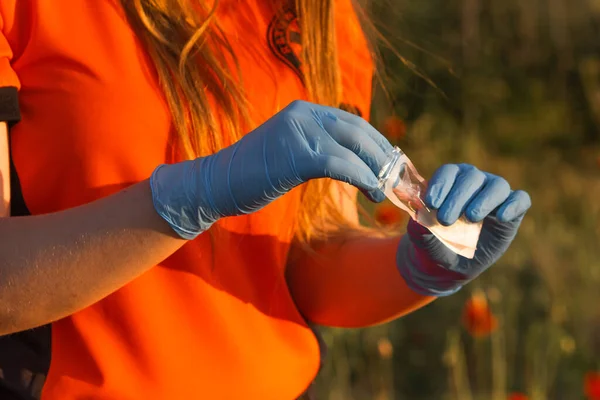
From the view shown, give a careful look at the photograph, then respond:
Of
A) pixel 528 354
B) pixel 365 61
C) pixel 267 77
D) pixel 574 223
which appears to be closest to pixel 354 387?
pixel 528 354

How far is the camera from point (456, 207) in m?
1.14

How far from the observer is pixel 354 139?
1051mm

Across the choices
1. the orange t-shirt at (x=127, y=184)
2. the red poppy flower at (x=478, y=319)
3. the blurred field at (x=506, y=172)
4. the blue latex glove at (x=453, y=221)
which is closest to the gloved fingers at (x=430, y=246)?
the blue latex glove at (x=453, y=221)

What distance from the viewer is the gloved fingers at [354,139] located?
3.45 ft

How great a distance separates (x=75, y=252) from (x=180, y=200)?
144 millimetres

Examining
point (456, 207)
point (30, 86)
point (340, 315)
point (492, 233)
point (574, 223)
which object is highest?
point (30, 86)

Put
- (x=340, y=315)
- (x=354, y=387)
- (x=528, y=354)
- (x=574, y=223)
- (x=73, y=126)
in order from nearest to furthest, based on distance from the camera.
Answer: (x=73, y=126)
(x=340, y=315)
(x=528, y=354)
(x=354, y=387)
(x=574, y=223)

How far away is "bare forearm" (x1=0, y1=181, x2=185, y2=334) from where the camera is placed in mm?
1008

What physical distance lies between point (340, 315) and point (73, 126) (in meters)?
0.64

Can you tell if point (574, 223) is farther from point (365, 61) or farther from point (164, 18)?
point (164, 18)

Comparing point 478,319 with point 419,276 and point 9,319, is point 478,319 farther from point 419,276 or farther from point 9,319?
point 9,319

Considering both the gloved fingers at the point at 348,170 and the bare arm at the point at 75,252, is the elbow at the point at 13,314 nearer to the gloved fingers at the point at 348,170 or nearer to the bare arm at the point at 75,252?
the bare arm at the point at 75,252

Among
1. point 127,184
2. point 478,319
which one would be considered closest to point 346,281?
point 127,184

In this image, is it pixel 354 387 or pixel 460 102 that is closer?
pixel 354 387
